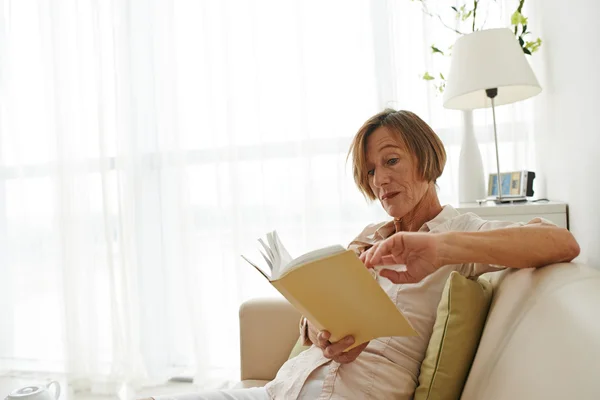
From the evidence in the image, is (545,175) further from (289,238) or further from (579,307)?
(579,307)

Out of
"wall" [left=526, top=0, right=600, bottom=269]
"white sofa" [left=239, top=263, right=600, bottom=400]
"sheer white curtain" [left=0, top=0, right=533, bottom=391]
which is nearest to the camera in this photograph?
"white sofa" [left=239, top=263, right=600, bottom=400]

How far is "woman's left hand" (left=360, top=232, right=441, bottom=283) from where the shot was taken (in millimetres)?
998

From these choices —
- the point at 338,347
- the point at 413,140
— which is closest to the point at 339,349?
the point at 338,347

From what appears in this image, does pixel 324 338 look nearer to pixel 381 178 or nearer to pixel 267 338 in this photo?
pixel 381 178

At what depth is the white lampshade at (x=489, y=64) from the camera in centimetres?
186

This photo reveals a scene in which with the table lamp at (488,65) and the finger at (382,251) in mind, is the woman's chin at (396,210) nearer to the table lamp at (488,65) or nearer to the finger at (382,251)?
the finger at (382,251)

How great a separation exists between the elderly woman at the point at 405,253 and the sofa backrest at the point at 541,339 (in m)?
0.07

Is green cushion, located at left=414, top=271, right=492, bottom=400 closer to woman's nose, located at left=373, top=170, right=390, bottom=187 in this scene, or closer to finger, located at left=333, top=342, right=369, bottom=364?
finger, located at left=333, top=342, right=369, bottom=364

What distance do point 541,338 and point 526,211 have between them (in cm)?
110

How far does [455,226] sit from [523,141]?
1.33m

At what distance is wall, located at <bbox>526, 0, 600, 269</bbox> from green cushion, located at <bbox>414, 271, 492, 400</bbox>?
0.47 metres

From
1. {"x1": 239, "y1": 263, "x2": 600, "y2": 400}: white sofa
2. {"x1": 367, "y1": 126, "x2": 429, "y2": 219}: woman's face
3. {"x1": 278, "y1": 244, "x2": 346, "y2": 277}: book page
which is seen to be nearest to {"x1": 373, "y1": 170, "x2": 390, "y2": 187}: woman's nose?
{"x1": 367, "y1": 126, "x2": 429, "y2": 219}: woman's face

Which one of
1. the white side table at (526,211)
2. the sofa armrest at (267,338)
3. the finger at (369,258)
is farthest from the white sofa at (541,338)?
the sofa armrest at (267,338)

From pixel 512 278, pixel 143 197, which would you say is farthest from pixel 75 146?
pixel 512 278
